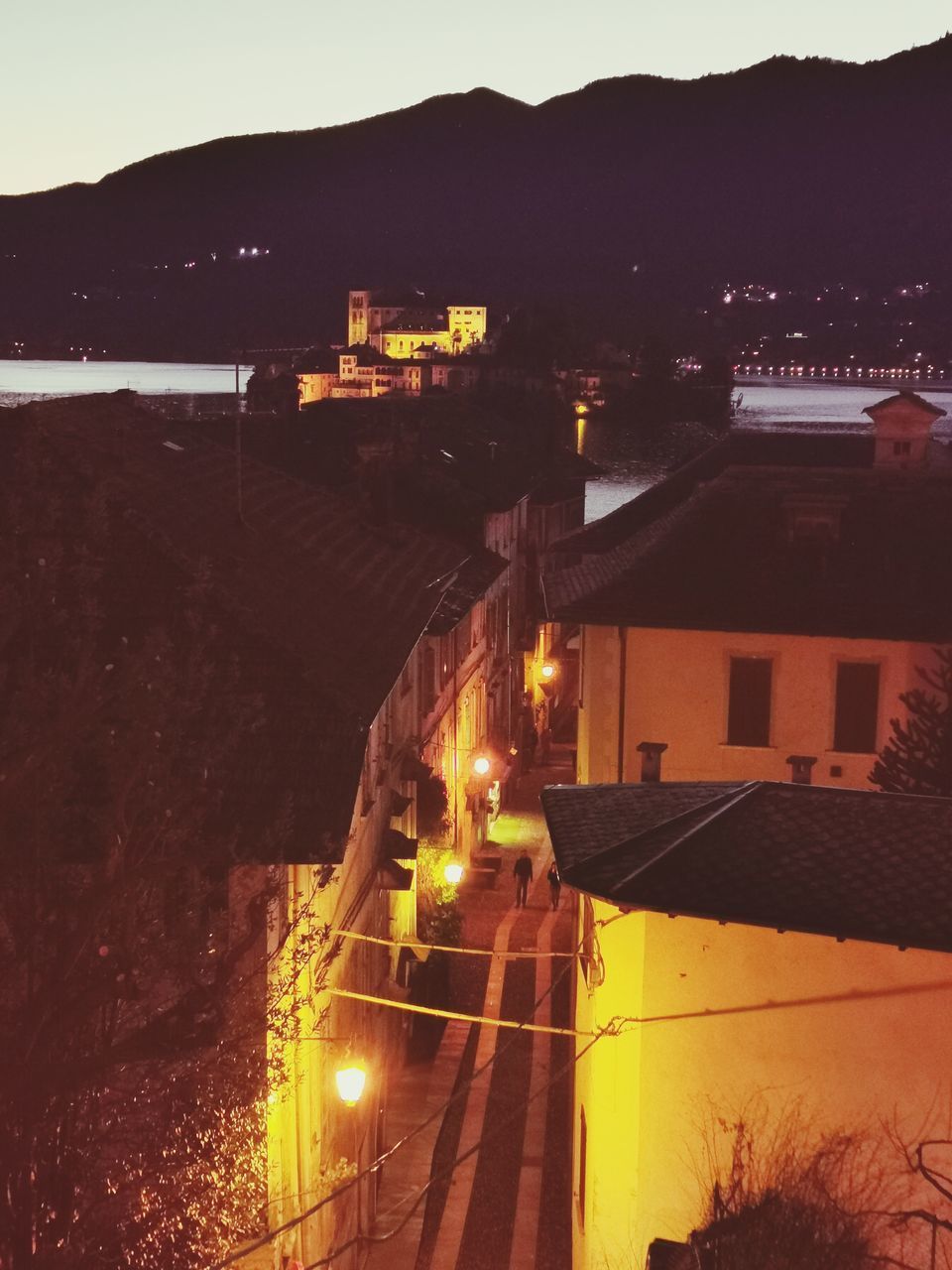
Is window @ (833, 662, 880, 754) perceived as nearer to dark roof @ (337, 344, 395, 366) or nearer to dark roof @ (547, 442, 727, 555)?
dark roof @ (547, 442, 727, 555)

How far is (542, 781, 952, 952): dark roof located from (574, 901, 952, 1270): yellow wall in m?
0.44

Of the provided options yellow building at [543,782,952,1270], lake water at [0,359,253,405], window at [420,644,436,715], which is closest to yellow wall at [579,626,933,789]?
window at [420,644,436,715]

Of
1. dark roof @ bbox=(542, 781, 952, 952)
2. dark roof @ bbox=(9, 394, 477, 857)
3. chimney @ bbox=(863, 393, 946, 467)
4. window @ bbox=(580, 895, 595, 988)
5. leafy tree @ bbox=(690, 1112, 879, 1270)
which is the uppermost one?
chimney @ bbox=(863, 393, 946, 467)

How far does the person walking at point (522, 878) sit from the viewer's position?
2988 centimetres

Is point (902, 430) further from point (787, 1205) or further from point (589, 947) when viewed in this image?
point (787, 1205)

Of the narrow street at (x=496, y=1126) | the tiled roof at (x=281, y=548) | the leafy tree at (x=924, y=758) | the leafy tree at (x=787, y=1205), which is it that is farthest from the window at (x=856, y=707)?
the leafy tree at (x=787, y=1205)

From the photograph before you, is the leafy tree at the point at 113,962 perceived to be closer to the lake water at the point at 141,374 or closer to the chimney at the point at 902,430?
the chimney at the point at 902,430

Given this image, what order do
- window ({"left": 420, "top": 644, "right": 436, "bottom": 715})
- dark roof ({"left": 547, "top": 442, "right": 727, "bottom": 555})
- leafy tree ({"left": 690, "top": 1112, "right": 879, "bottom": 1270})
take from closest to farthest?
1. leafy tree ({"left": 690, "top": 1112, "right": 879, "bottom": 1270})
2. window ({"left": 420, "top": 644, "right": 436, "bottom": 715})
3. dark roof ({"left": 547, "top": 442, "right": 727, "bottom": 555})

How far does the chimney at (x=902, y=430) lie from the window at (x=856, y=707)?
A: 6813mm

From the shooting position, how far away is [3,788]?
945 cm

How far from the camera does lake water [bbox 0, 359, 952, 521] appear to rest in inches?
2761

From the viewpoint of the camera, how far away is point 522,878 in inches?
1179

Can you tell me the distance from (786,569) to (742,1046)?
10931 millimetres

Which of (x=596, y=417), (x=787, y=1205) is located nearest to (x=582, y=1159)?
(x=787, y=1205)
